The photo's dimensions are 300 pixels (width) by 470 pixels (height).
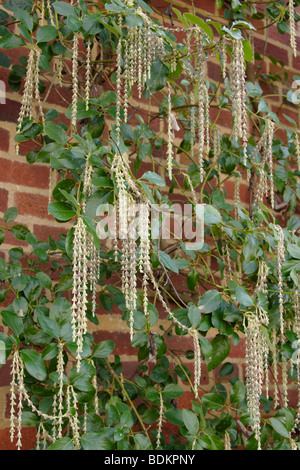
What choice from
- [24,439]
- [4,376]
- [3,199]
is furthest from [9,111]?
[24,439]

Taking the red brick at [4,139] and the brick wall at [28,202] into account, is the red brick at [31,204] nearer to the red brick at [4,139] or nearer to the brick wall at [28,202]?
the brick wall at [28,202]

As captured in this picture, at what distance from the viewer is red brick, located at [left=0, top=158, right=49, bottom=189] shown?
1.40 metres

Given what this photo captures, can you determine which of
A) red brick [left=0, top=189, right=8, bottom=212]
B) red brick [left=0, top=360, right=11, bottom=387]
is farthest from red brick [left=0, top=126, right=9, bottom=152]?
red brick [left=0, top=360, right=11, bottom=387]

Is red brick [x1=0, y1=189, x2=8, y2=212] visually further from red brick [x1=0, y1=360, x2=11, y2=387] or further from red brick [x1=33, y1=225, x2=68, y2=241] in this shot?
red brick [x1=0, y1=360, x2=11, y2=387]

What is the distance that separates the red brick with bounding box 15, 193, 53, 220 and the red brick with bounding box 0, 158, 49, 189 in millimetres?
32

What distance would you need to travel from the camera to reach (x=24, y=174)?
1428 mm

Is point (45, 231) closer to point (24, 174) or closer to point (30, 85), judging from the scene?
point (24, 174)

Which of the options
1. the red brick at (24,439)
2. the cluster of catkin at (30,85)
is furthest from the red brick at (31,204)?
the red brick at (24,439)

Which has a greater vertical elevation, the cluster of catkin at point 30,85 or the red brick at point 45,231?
the cluster of catkin at point 30,85

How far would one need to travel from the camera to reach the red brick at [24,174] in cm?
140

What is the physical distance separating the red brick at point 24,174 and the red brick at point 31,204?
3 cm

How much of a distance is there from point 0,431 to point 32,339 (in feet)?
1.37

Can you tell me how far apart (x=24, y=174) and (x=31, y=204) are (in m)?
0.08
